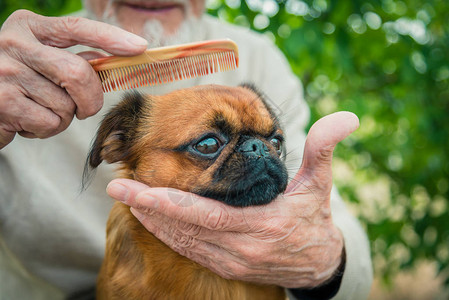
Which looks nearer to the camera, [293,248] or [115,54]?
[115,54]

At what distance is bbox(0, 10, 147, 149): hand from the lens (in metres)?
1.21

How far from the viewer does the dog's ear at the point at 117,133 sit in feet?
4.81

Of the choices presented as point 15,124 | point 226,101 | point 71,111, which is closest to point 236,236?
point 226,101

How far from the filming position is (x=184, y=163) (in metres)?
1.41

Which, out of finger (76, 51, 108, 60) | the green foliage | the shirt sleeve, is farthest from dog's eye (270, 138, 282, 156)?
the green foliage

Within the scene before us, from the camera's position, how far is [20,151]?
1954mm

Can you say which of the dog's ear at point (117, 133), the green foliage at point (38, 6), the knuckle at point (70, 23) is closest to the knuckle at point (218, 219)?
the dog's ear at point (117, 133)

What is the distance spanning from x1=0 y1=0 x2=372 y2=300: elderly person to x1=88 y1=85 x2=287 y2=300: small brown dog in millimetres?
75

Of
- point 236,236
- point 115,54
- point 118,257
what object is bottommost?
point 118,257

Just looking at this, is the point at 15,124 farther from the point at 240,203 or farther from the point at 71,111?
the point at 240,203

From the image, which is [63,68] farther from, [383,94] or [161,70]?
[383,94]

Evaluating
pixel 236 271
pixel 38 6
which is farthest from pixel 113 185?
pixel 38 6

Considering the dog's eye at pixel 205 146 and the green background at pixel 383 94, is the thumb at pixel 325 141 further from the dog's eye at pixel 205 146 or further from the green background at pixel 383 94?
the green background at pixel 383 94

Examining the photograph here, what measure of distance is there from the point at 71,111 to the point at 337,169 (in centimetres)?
245
